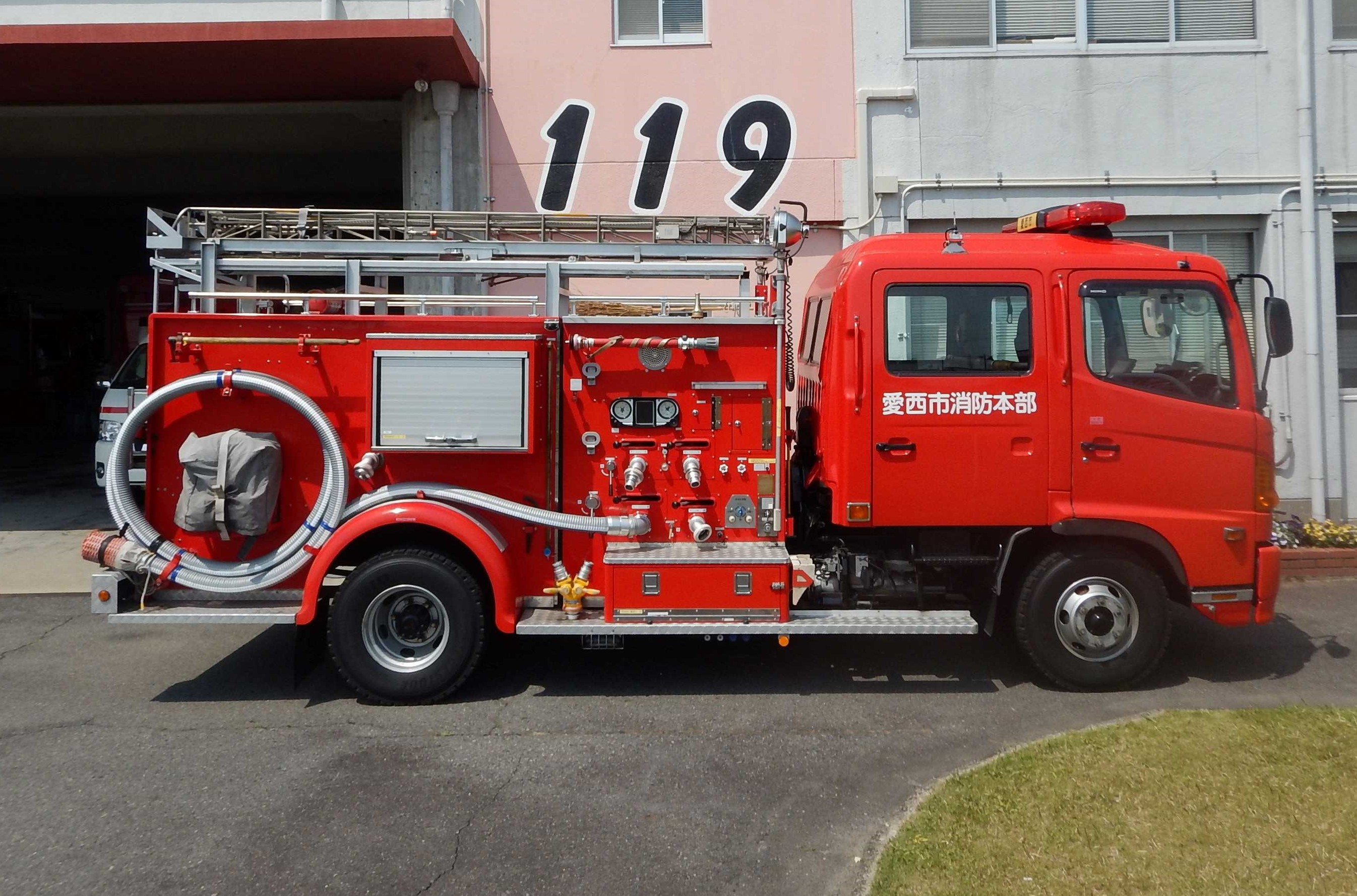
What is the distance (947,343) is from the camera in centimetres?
570

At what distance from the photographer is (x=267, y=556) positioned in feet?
18.9

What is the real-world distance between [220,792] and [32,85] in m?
9.85

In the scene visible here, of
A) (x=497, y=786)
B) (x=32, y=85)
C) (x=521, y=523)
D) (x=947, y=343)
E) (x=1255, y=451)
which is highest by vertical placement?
(x=32, y=85)

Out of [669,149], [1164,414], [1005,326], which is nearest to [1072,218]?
[1005,326]

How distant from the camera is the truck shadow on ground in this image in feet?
19.8

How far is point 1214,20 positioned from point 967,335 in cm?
734

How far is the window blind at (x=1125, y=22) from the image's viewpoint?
1052 centimetres

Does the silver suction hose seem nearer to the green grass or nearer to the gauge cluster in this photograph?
the gauge cluster

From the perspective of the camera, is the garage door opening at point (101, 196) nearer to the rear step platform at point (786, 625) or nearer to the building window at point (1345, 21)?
the rear step platform at point (786, 625)

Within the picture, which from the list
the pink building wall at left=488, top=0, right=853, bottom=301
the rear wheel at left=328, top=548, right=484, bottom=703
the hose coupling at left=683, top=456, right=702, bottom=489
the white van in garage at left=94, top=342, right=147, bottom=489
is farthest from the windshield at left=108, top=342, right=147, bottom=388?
the hose coupling at left=683, top=456, right=702, bottom=489

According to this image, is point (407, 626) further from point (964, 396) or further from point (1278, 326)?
point (1278, 326)

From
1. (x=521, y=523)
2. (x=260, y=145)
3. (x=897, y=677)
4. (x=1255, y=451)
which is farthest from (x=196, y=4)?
(x=1255, y=451)

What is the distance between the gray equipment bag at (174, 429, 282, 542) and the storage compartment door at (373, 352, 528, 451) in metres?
0.66

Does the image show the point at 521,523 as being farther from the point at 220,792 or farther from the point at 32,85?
the point at 32,85
